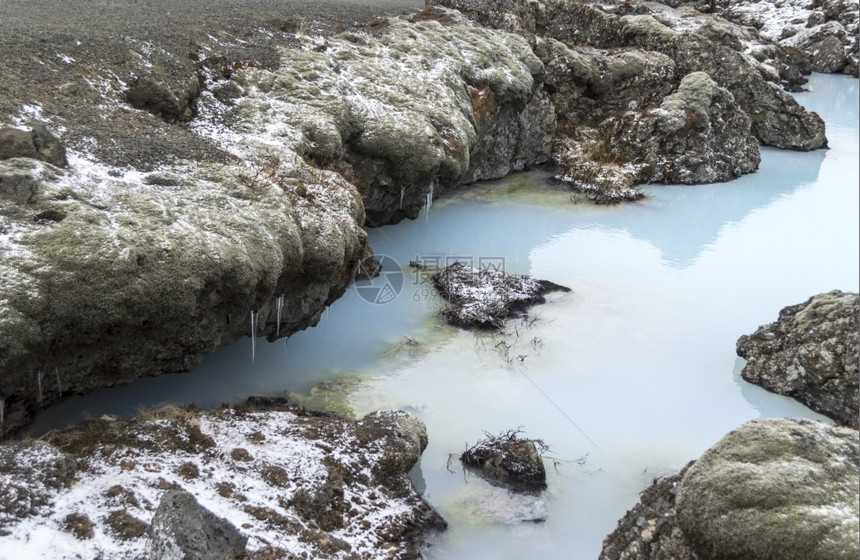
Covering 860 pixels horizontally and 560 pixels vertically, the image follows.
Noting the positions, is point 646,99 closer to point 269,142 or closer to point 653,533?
point 269,142

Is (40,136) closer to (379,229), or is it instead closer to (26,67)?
(26,67)

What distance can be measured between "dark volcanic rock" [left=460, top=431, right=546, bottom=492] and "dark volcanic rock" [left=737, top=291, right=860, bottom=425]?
5376 millimetres

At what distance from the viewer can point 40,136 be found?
10.8 metres

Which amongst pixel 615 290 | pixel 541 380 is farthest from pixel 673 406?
pixel 615 290

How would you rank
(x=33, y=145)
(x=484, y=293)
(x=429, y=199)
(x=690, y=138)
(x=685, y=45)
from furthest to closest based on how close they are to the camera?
(x=685, y=45)
(x=690, y=138)
(x=429, y=199)
(x=484, y=293)
(x=33, y=145)

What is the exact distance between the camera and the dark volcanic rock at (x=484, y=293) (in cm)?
1555

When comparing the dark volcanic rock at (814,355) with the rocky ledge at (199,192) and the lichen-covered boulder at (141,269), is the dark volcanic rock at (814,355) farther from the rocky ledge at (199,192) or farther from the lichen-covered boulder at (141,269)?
the lichen-covered boulder at (141,269)

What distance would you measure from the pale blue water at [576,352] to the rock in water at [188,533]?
2870mm

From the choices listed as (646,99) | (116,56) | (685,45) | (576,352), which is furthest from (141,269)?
(685,45)

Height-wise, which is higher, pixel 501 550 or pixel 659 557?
pixel 659 557

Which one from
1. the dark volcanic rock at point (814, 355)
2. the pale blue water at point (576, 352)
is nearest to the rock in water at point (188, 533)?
the pale blue water at point (576, 352)

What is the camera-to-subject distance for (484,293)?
16500 mm

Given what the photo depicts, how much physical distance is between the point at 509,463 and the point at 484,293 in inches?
239

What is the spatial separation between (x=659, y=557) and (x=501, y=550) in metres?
2.58
